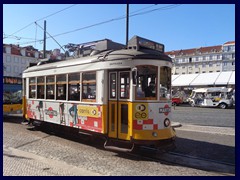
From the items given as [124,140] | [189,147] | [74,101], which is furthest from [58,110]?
[189,147]

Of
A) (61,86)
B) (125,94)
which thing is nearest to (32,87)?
(61,86)

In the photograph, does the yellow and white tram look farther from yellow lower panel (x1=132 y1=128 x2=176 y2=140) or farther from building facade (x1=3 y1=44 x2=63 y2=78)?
building facade (x1=3 y1=44 x2=63 y2=78)

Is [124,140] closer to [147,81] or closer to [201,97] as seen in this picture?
[147,81]

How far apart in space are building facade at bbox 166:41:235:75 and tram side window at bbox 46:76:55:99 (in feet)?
263

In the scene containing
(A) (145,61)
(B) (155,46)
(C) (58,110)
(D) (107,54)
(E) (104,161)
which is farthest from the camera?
(C) (58,110)

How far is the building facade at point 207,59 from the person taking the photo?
293 feet

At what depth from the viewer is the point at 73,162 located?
6215mm

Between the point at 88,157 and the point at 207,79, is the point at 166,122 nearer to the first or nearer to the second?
the point at 88,157

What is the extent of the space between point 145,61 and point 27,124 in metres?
7.35

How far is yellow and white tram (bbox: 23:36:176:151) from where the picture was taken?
6.65 meters

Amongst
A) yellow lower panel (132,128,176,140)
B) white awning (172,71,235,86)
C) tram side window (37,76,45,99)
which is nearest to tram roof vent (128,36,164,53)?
yellow lower panel (132,128,176,140)

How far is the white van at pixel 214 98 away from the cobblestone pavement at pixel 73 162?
2527cm

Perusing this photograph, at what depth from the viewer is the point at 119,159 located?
258 inches

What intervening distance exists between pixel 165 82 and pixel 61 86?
3.87 metres
